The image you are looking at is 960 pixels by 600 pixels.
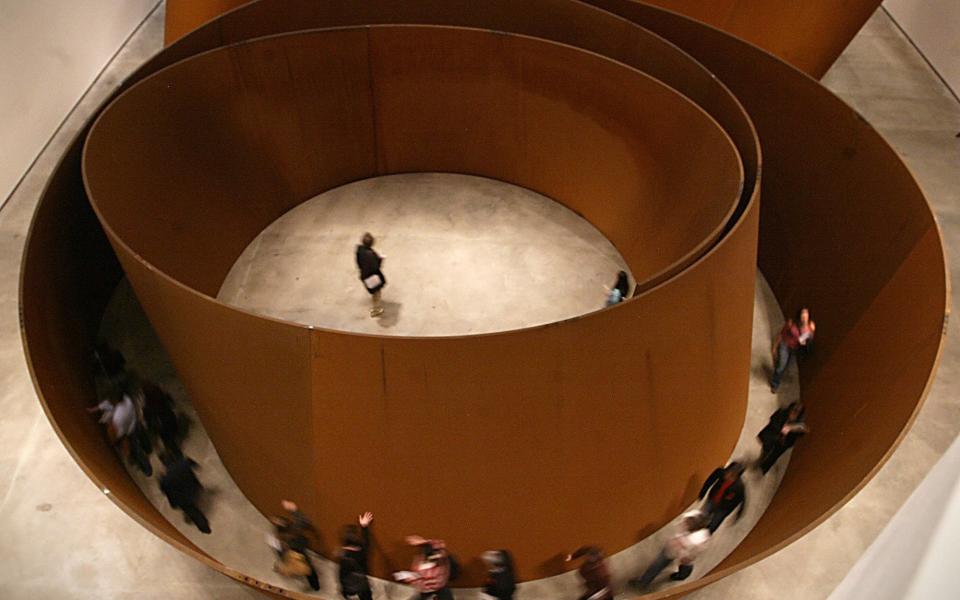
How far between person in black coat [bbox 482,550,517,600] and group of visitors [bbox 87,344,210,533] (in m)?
2.27

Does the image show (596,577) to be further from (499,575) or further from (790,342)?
(790,342)

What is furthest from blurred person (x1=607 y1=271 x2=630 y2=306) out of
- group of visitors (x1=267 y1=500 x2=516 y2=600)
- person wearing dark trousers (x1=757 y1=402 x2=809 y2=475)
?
group of visitors (x1=267 y1=500 x2=516 y2=600)

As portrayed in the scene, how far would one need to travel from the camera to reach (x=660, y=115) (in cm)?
709

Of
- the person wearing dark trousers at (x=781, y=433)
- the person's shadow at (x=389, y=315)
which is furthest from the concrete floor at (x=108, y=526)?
the person's shadow at (x=389, y=315)

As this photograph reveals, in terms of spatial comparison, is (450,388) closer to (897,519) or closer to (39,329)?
(897,519)

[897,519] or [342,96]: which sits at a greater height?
[897,519]

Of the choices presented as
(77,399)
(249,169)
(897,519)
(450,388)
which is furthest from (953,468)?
(249,169)

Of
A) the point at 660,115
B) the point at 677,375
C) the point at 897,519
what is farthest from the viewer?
the point at 660,115

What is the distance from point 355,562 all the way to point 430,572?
0.52 m

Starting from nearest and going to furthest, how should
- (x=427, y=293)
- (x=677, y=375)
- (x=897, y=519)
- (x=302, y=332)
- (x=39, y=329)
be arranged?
(x=897, y=519)
(x=302, y=332)
(x=677, y=375)
(x=39, y=329)
(x=427, y=293)

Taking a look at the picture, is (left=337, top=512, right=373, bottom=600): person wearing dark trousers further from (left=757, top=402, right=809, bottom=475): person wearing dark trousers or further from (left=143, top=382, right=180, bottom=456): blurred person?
(left=757, top=402, right=809, bottom=475): person wearing dark trousers

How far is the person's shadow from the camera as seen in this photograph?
730cm

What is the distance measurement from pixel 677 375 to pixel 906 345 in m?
2.02

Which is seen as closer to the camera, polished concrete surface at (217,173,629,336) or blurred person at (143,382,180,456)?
blurred person at (143,382,180,456)
